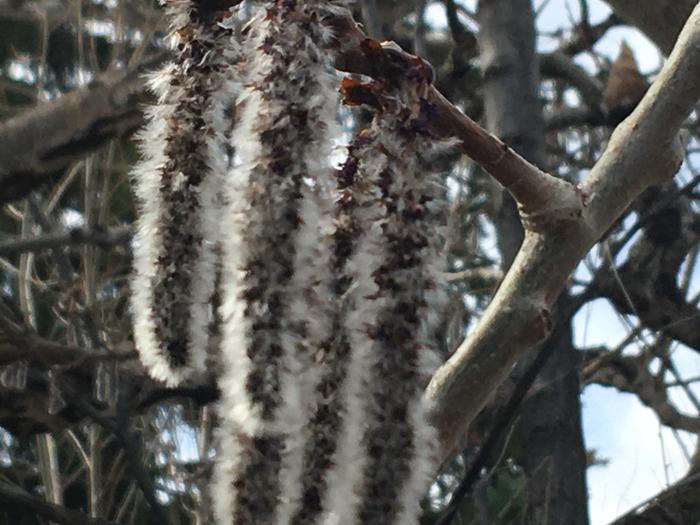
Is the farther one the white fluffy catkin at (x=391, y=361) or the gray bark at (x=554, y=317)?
the gray bark at (x=554, y=317)

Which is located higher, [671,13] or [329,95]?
[671,13]

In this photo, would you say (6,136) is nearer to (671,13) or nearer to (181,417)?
(671,13)

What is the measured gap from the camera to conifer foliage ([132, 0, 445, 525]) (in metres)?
1.28

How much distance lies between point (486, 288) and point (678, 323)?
1.75 metres

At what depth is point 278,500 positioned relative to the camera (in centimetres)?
130

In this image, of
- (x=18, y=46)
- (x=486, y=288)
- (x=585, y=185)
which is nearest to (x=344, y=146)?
(x=585, y=185)

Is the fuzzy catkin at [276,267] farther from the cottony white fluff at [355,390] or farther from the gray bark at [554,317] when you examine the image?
the gray bark at [554,317]

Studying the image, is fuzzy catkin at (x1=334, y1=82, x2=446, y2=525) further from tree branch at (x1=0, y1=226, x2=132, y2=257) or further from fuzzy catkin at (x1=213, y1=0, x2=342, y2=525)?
tree branch at (x1=0, y1=226, x2=132, y2=257)

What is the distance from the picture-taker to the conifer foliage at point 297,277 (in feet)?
4.19

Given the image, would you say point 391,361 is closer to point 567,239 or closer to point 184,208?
point 184,208

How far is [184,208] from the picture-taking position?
1392mm

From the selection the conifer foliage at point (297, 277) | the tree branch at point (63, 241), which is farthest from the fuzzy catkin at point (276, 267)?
the tree branch at point (63, 241)

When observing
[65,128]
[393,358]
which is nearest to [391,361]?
[393,358]

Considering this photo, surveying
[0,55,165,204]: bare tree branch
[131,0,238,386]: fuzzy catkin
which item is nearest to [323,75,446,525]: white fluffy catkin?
[131,0,238,386]: fuzzy catkin
